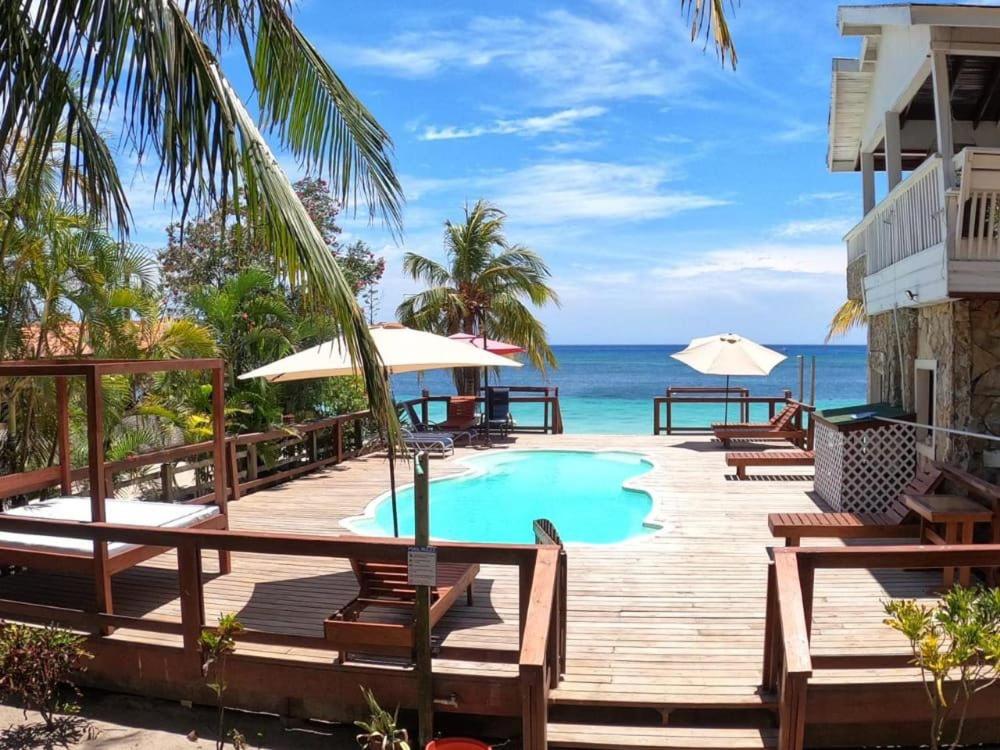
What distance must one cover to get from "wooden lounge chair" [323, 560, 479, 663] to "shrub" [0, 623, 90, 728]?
139 centimetres

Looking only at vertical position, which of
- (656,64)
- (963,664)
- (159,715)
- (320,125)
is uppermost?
(656,64)

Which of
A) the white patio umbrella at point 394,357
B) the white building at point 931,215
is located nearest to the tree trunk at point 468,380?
the white building at point 931,215

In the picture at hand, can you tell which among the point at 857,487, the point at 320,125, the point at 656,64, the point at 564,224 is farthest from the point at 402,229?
the point at 564,224

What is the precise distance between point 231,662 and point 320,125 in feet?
9.86

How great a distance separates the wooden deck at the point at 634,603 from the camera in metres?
3.95

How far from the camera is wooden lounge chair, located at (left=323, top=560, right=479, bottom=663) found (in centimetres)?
389

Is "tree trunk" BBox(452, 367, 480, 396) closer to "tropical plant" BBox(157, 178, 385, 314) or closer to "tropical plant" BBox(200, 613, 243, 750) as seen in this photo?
"tropical plant" BBox(157, 178, 385, 314)

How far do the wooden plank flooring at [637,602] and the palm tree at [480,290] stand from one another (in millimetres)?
10297

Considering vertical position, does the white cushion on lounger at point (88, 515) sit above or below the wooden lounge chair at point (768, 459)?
above

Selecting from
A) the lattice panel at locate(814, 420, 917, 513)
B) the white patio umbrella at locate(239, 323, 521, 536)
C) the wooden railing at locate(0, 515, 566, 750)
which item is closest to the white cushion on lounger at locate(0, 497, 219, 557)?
the wooden railing at locate(0, 515, 566, 750)

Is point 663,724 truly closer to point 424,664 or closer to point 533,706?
point 533,706

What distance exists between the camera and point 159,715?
422cm

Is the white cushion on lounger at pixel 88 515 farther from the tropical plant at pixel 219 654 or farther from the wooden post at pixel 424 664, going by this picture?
the wooden post at pixel 424 664

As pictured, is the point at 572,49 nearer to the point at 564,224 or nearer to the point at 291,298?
the point at 291,298
